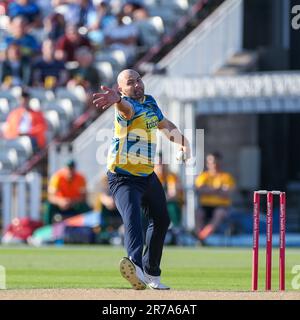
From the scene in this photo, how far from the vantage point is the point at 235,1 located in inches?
979

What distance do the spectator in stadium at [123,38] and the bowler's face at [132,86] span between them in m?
13.8

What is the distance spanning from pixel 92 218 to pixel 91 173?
227 cm

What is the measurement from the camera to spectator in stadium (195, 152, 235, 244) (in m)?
22.0

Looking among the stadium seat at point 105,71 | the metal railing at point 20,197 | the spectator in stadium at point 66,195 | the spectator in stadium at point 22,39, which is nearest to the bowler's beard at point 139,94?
the spectator in stadium at point 66,195

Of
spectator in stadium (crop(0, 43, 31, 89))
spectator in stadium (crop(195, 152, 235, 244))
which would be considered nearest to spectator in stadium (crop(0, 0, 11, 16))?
spectator in stadium (crop(0, 43, 31, 89))

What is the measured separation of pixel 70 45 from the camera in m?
26.3

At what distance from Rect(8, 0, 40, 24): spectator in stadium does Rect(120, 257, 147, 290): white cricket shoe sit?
16.7m

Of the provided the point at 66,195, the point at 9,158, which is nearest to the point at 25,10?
the point at 9,158

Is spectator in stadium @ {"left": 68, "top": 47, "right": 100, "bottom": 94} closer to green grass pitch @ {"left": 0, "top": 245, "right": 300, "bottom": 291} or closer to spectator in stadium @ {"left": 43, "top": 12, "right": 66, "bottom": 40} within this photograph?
spectator in stadium @ {"left": 43, "top": 12, "right": 66, "bottom": 40}
